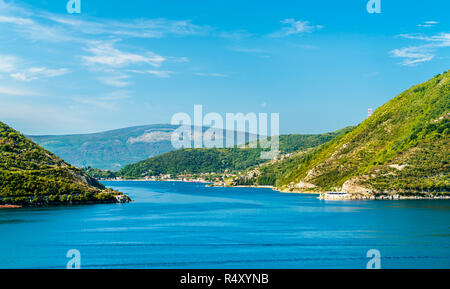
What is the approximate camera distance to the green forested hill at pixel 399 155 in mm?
143038

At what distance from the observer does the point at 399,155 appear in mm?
157125

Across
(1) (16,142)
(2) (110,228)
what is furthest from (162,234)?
(1) (16,142)

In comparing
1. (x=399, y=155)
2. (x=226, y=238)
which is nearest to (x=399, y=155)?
(x=399, y=155)

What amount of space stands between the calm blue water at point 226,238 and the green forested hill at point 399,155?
1291 inches

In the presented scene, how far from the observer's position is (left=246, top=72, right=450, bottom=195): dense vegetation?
14312cm

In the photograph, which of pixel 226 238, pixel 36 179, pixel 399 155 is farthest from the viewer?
pixel 399 155

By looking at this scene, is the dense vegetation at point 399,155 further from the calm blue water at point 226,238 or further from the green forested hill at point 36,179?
the green forested hill at point 36,179

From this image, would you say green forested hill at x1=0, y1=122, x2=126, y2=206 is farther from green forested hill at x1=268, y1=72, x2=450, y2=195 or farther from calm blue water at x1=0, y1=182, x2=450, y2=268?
green forested hill at x1=268, y1=72, x2=450, y2=195

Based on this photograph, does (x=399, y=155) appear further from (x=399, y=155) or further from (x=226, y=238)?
(x=226, y=238)

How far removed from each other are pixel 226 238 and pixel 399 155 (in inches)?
4071
